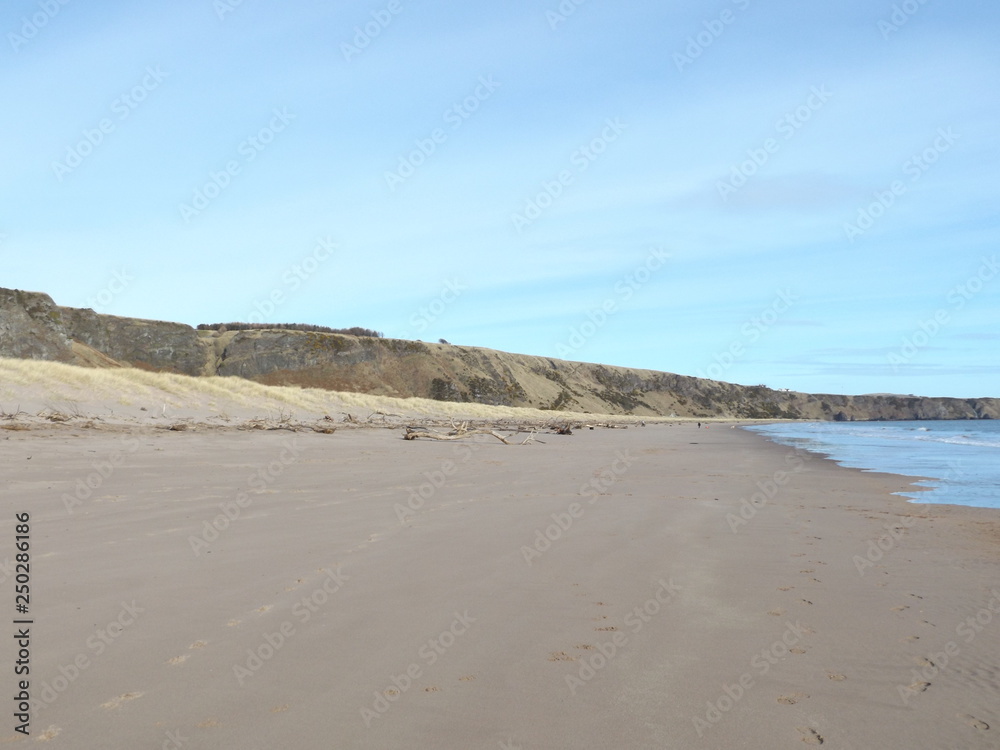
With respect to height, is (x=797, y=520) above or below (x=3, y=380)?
below

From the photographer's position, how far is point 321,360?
247 feet

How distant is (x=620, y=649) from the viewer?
3938 millimetres

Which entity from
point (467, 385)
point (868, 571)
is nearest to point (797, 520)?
point (868, 571)

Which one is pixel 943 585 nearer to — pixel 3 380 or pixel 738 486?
pixel 738 486

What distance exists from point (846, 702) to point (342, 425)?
71.3 ft
